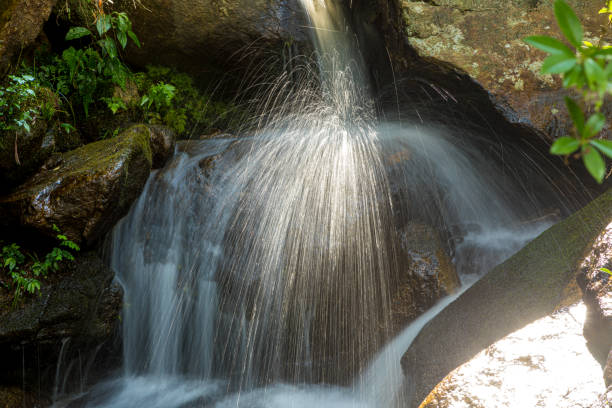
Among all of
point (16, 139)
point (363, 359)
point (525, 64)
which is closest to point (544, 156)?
point (525, 64)

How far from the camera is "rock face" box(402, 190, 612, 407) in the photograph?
2527 millimetres

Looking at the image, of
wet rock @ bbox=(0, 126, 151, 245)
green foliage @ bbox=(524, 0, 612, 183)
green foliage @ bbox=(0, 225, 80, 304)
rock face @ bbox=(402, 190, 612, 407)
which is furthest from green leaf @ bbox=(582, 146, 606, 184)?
green foliage @ bbox=(0, 225, 80, 304)

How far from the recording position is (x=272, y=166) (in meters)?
4.34

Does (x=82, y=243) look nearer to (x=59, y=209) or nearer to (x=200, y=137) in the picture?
(x=59, y=209)

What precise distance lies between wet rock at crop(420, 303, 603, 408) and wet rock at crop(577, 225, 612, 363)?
0.06 m

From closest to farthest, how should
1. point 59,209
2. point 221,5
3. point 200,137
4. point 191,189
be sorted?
point 59,209
point 191,189
point 221,5
point 200,137

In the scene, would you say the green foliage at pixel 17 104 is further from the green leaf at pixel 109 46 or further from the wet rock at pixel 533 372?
the wet rock at pixel 533 372

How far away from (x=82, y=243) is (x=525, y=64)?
4.56 meters

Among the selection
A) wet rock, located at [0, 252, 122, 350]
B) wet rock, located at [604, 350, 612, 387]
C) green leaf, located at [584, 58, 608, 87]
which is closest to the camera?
green leaf, located at [584, 58, 608, 87]

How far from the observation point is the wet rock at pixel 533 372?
6.45ft

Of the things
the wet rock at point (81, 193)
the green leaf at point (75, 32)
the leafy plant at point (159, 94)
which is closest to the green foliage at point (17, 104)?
the wet rock at point (81, 193)

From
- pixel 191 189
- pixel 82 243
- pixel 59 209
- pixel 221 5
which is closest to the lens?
pixel 59 209

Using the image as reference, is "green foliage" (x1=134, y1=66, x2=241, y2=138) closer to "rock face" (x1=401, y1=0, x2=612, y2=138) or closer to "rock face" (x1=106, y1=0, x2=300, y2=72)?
"rock face" (x1=106, y1=0, x2=300, y2=72)

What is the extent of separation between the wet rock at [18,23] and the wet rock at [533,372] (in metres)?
4.29
